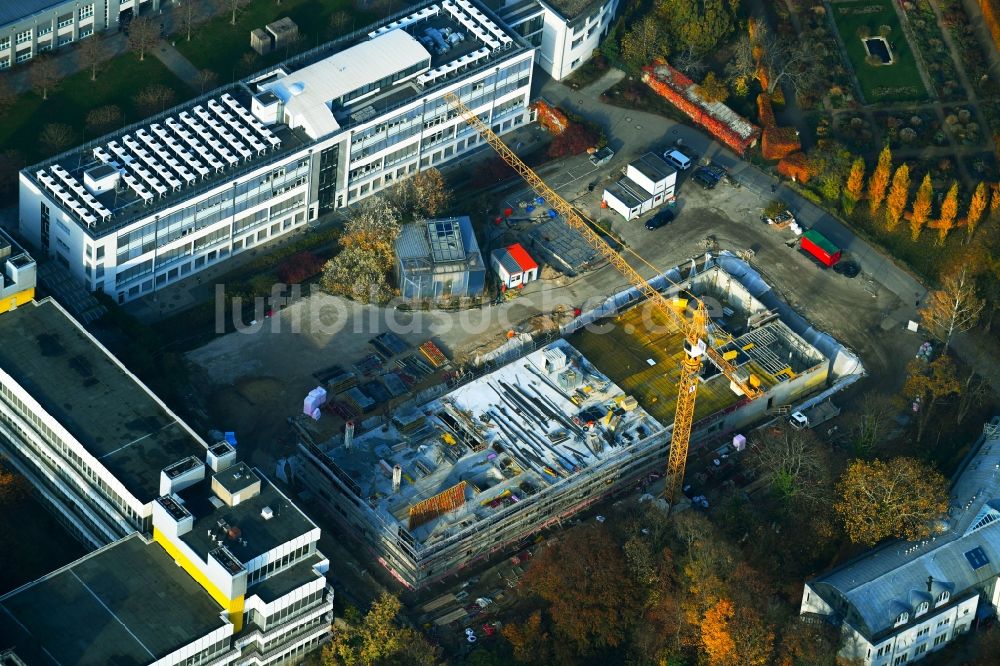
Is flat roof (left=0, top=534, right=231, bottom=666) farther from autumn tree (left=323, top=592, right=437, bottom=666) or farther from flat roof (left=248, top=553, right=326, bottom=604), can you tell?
autumn tree (left=323, top=592, right=437, bottom=666)

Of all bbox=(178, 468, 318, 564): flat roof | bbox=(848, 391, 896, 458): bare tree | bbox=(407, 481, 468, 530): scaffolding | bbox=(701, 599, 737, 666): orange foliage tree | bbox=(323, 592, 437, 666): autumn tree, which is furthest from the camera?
bbox=(848, 391, 896, 458): bare tree

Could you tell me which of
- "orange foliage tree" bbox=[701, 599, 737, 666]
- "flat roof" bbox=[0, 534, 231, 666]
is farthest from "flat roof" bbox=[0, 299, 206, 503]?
"orange foliage tree" bbox=[701, 599, 737, 666]

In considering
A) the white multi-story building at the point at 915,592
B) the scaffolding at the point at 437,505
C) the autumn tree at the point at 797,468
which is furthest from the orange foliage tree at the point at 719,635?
the scaffolding at the point at 437,505

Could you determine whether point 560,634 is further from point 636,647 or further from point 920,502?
point 920,502

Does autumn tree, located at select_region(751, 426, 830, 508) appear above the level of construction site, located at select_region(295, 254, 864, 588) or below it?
above

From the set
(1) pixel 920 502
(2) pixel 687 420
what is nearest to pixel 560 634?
(2) pixel 687 420

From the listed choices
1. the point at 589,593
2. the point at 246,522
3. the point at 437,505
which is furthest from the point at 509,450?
the point at 246,522
